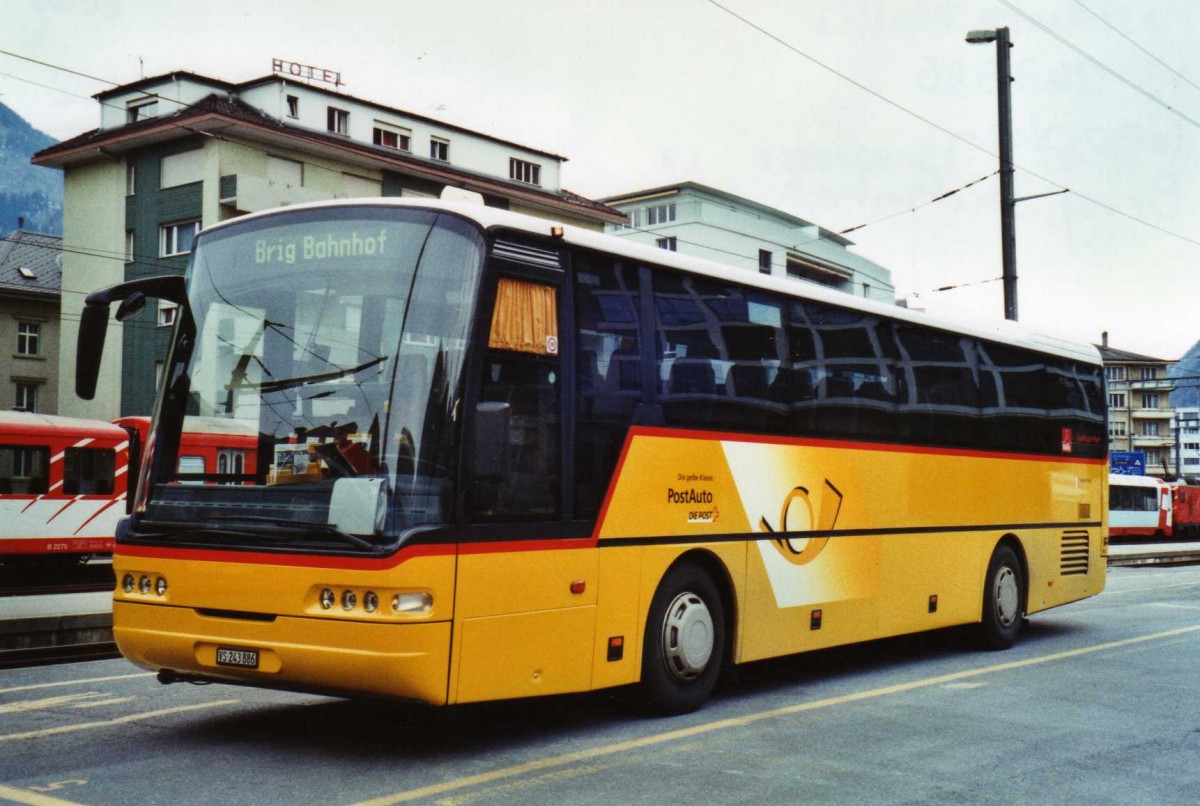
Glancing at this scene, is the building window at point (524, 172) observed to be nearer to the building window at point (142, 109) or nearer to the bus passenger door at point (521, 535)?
the building window at point (142, 109)

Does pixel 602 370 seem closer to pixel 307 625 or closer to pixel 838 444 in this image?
pixel 307 625

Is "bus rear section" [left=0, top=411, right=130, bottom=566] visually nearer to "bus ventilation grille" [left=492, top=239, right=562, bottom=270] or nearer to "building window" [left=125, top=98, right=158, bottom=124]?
"bus ventilation grille" [left=492, top=239, right=562, bottom=270]

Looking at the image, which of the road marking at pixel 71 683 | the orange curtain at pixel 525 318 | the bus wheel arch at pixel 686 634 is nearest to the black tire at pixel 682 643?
the bus wheel arch at pixel 686 634

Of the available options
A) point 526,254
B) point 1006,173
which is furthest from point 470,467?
point 1006,173

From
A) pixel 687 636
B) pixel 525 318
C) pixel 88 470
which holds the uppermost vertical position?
pixel 525 318

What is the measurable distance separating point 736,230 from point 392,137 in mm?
20419

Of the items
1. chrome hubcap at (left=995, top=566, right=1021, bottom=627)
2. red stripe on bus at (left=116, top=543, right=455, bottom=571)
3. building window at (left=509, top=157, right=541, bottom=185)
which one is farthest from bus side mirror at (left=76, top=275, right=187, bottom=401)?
building window at (left=509, top=157, right=541, bottom=185)

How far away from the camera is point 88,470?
2502cm

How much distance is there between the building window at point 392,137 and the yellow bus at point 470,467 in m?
39.6

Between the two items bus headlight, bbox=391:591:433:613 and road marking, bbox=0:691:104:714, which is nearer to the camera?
bus headlight, bbox=391:591:433:613

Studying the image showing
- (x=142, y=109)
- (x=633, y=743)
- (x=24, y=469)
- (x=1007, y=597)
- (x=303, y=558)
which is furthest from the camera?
(x=142, y=109)

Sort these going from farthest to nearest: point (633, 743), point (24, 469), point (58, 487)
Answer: point (58, 487) < point (24, 469) < point (633, 743)

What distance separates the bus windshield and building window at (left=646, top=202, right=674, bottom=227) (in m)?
58.4

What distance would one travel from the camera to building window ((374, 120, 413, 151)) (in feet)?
155
